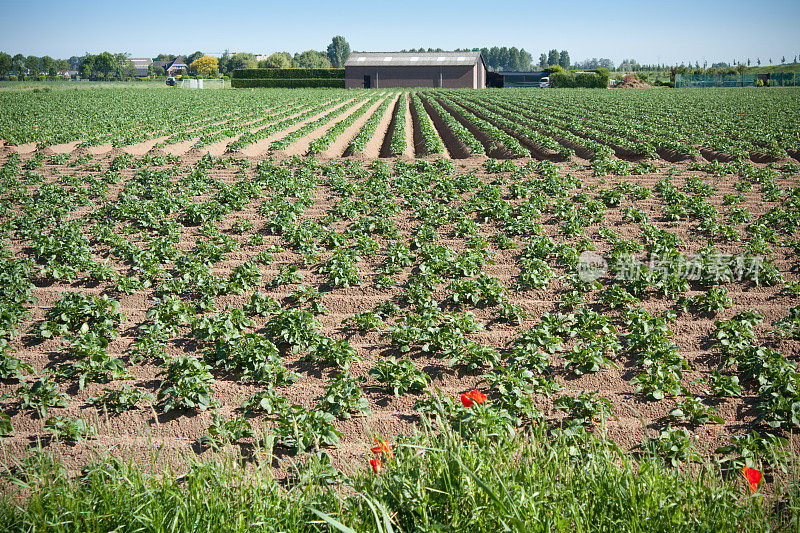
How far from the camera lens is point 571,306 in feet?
24.4

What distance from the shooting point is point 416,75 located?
9219 centimetres

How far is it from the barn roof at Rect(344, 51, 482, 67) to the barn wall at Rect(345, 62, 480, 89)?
928mm

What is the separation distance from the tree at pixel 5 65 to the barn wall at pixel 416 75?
7787 cm

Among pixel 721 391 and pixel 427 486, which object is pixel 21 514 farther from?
pixel 721 391

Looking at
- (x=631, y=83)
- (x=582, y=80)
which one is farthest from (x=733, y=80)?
(x=582, y=80)

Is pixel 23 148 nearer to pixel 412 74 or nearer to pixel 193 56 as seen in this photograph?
pixel 412 74

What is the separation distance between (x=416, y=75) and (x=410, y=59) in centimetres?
607

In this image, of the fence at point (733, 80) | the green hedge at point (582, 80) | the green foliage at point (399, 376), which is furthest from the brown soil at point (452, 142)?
the fence at point (733, 80)

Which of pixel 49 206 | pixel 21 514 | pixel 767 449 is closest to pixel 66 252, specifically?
pixel 49 206

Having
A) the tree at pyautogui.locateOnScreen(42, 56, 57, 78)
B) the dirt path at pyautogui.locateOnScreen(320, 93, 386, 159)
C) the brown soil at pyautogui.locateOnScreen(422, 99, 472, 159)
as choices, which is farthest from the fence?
the tree at pyautogui.locateOnScreen(42, 56, 57, 78)

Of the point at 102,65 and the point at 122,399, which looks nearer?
the point at 122,399

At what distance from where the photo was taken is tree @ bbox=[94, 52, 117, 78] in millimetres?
132750

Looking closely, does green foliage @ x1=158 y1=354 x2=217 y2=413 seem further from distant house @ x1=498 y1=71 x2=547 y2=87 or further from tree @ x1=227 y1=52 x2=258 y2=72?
tree @ x1=227 y1=52 x2=258 y2=72

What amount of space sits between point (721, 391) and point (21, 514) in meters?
5.49
